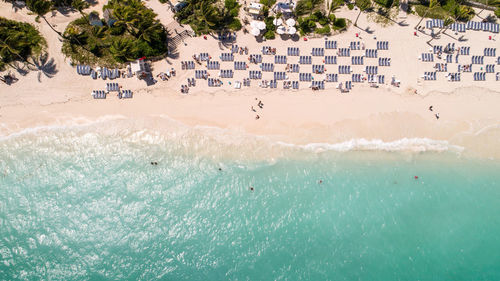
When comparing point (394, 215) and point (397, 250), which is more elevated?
point (394, 215)

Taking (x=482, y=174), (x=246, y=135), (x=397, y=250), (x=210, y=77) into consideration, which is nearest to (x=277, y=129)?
(x=246, y=135)

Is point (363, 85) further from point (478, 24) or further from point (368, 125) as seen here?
point (478, 24)

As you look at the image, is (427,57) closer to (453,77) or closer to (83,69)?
(453,77)

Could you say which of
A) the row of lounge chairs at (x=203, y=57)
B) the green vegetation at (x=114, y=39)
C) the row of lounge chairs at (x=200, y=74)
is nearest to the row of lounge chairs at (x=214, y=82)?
the row of lounge chairs at (x=200, y=74)

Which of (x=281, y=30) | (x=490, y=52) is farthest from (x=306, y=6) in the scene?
(x=490, y=52)

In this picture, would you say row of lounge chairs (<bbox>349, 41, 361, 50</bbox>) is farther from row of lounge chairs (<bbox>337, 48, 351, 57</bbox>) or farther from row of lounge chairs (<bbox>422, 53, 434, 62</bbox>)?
row of lounge chairs (<bbox>422, 53, 434, 62</bbox>)

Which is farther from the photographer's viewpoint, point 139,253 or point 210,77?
point 210,77

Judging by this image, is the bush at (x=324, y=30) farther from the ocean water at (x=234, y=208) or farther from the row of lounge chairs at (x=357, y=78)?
the ocean water at (x=234, y=208)
